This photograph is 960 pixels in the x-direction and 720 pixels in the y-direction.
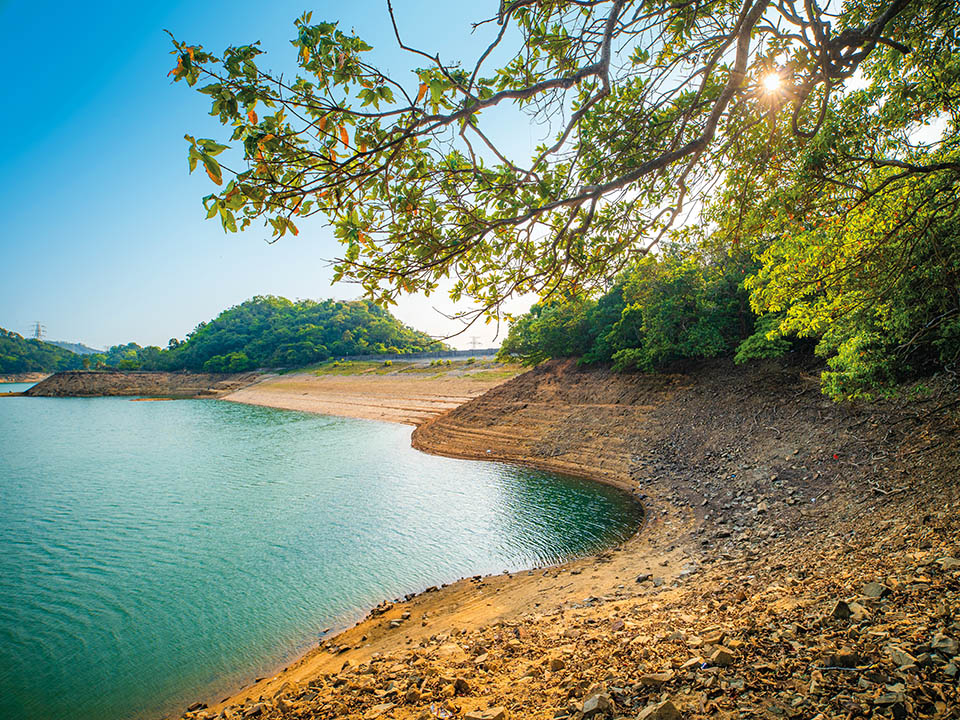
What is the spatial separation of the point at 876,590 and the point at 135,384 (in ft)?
247

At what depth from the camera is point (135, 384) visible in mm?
59875

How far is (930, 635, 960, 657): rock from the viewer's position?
8.12 ft

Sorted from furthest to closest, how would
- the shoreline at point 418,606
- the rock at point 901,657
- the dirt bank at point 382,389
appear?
the dirt bank at point 382,389
the shoreline at point 418,606
the rock at point 901,657

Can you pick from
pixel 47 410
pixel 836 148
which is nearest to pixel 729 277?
pixel 836 148

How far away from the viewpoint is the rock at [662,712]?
97.7 inches

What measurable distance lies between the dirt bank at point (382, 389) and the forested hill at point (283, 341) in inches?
→ 355

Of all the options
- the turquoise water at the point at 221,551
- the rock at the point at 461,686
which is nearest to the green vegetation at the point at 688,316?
the turquoise water at the point at 221,551

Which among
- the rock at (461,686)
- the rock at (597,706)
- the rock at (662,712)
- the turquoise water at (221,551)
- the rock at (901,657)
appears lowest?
the turquoise water at (221,551)

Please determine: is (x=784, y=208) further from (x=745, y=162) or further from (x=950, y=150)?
(x=950, y=150)

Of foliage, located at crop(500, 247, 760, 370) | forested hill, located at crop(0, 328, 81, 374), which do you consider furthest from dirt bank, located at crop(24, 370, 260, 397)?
foliage, located at crop(500, 247, 760, 370)

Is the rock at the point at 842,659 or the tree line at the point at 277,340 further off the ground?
the tree line at the point at 277,340

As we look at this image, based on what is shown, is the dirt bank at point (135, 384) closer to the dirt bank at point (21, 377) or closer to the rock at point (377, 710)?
the dirt bank at point (21, 377)

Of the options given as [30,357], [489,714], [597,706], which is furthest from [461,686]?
[30,357]

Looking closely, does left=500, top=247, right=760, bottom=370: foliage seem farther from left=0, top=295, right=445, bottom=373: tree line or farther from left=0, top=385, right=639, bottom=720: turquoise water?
left=0, top=295, right=445, bottom=373: tree line
